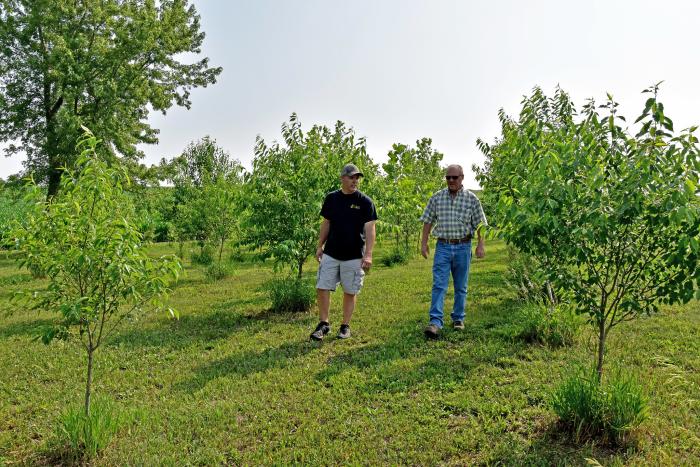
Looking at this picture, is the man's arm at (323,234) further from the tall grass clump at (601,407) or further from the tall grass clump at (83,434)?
the tall grass clump at (601,407)

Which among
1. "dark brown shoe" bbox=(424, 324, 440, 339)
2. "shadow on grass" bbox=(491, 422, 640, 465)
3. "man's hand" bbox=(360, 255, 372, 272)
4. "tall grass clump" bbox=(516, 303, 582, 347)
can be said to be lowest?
"shadow on grass" bbox=(491, 422, 640, 465)

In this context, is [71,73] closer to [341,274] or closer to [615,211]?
[341,274]

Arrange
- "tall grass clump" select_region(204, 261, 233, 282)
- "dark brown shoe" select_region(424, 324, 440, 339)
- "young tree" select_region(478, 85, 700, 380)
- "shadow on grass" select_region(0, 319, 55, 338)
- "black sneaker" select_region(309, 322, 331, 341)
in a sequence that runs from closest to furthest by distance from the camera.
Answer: "young tree" select_region(478, 85, 700, 380) → "dark brown shoe" select_region(424, 324, 440, 339) → "black sneaker" select_region(309, 322, 331, 341) → "shadow on grass" select_region(0, 319, 55, 338) → "tall grass clump" select_region(204, 261, 233, 282)

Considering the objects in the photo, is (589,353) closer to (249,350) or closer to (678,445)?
(678,445)

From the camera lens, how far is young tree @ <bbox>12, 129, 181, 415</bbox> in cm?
336

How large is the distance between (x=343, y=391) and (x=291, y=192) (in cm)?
434

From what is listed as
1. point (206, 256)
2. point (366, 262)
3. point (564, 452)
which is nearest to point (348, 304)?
point (366, 262)

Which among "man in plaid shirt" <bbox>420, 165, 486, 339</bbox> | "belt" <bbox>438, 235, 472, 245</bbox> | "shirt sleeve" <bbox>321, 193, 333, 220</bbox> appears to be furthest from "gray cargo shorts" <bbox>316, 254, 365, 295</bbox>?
"belt" <bbox>438, 235, 472, 245</bbox>

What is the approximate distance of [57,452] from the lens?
347 centimetres

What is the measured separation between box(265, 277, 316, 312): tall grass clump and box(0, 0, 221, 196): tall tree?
14009 millimetres

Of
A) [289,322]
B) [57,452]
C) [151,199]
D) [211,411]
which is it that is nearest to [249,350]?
[289,322]

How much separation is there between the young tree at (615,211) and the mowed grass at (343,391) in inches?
27.6

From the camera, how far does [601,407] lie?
3.39 metres

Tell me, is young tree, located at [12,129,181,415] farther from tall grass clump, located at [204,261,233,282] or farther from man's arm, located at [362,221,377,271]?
tall grass clump, located at [204,261,233,282]
